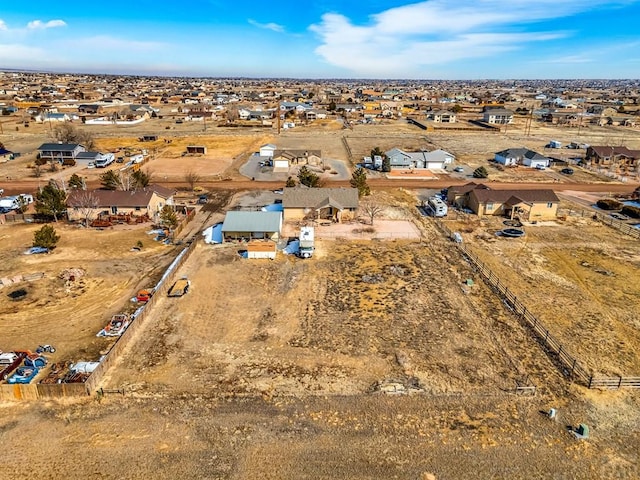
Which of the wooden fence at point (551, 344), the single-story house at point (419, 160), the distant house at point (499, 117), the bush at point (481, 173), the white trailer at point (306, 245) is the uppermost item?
the distant house at point (499, 117)

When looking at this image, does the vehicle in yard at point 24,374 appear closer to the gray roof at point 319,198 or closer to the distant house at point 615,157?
the gray roof at point 319,198

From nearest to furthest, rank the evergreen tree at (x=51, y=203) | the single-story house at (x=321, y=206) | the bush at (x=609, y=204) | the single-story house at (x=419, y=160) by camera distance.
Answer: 1. the evergreen tree at (x=51, y=203)
2. the single-story house at (x=321, y=206)
3. the bush at (x=609, y=204)
4. the single-story house at (x=419, y=160)

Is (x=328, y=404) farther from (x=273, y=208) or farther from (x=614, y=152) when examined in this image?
(x=614, y=152)

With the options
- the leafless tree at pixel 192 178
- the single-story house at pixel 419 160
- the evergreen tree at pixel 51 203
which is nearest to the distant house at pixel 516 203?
the single-story house at pixel 419 160

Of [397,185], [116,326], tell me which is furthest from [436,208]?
[116,326]

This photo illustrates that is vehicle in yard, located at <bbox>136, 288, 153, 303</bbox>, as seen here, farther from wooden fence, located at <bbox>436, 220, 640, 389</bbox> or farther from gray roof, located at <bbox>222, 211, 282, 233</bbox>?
wooden fence, located at <bbox>436, 220, 640, 389</bbox>

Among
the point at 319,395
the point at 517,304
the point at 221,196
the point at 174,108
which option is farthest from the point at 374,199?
the point at 174,108
